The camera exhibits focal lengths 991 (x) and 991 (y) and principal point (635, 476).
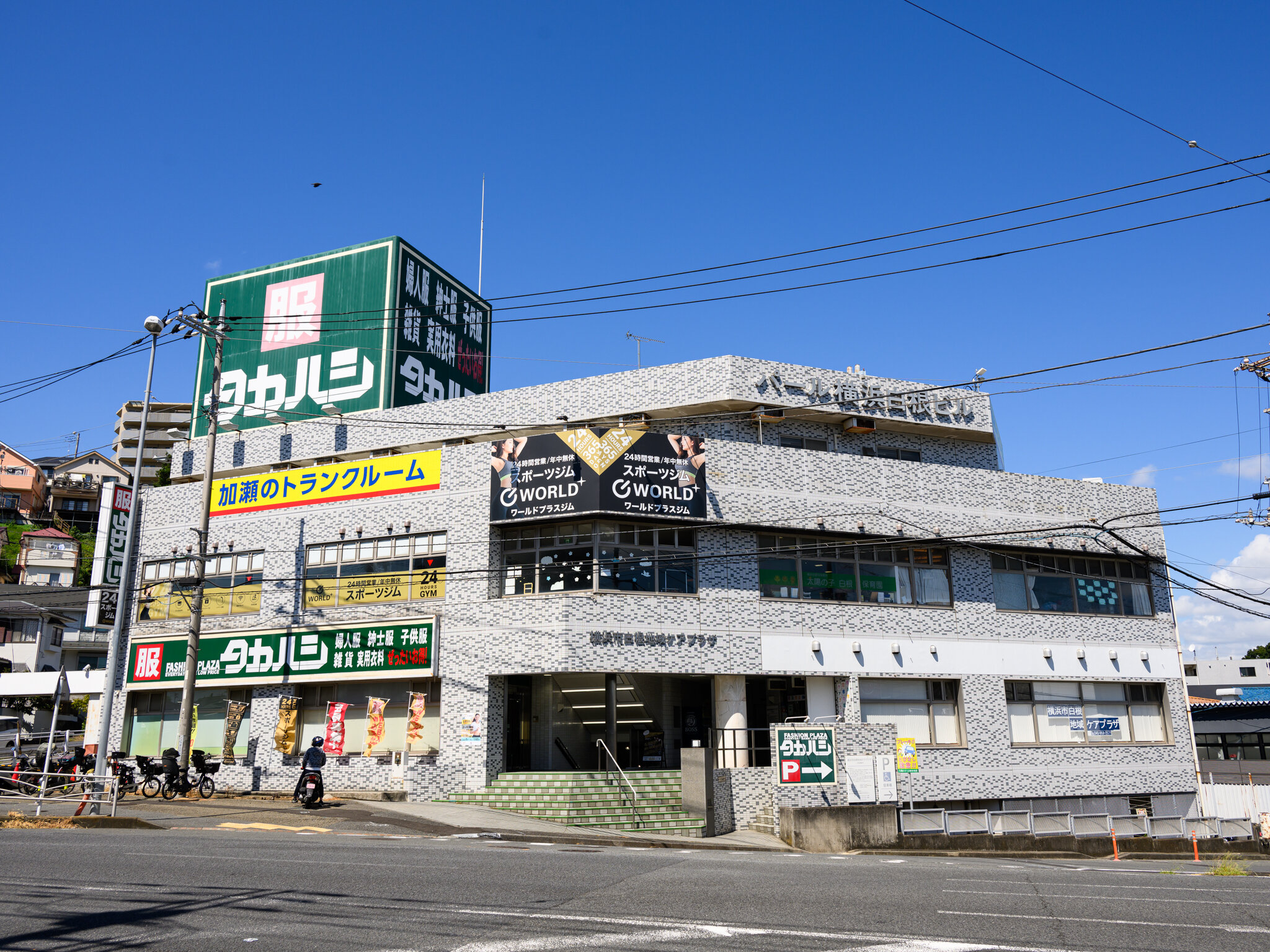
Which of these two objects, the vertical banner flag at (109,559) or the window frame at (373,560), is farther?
the vertical banner flag at (109,559)

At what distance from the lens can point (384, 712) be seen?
1118 inches

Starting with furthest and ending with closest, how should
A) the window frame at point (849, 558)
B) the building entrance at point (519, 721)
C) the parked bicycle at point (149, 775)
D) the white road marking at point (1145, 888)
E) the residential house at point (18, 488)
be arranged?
the residential house at point (18, 488) → the window frame at point (849, 558) → the building entrance at point (519, 721) → the parked bicycle at point (149, 775) → the white road marking at point (1145, 888)

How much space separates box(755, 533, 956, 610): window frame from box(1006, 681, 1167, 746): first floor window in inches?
156

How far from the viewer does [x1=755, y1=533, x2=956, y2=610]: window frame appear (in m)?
28.6

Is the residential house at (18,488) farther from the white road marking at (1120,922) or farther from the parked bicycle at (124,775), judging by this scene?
the white road marking at (1120,922)

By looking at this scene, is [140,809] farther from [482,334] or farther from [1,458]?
[1,458]

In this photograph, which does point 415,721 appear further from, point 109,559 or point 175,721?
point 109,559

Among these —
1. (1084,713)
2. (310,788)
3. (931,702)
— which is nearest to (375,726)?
(310,788)

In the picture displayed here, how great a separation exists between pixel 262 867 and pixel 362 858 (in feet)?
5.35

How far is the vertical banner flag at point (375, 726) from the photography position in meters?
28.0

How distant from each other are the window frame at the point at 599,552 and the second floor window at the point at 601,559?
0.06 ft

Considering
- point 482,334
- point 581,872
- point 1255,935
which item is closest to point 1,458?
point 482,334

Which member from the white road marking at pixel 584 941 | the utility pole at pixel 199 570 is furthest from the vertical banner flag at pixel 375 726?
the white road marking at pixel 584 941

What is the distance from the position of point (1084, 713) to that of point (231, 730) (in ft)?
85.9
